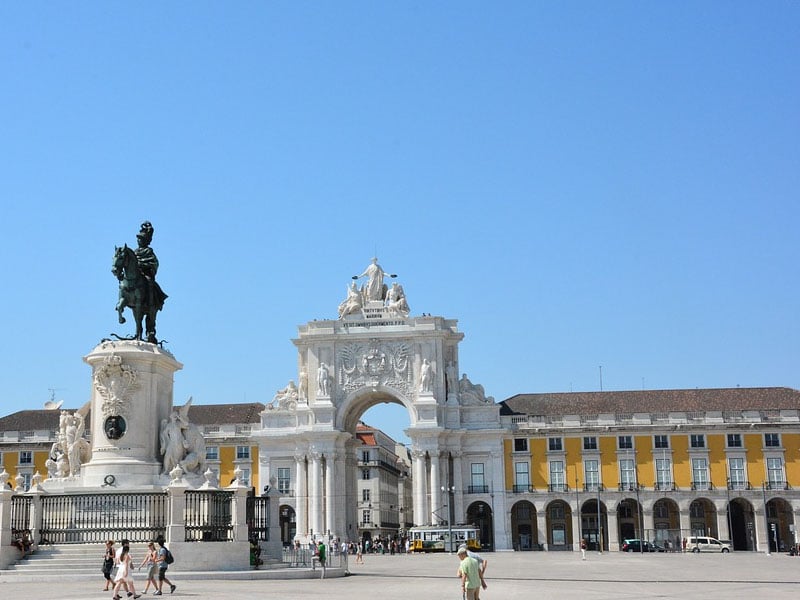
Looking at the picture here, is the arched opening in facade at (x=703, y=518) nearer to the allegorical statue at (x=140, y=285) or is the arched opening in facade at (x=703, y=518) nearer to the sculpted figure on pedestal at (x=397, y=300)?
the sculpted figure on pedestal at (x=397, y=300)

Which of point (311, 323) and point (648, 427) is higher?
point (311, 323)

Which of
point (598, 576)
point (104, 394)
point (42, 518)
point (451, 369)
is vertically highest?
point (451, 369)

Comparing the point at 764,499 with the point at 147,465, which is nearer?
the point at 147,465

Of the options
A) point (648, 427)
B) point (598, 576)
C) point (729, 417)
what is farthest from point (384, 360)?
point (598, 576)

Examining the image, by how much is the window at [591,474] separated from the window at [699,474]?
6.54 metres

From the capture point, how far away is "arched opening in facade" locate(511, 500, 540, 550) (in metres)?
83.6

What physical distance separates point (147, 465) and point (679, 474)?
58493 mm

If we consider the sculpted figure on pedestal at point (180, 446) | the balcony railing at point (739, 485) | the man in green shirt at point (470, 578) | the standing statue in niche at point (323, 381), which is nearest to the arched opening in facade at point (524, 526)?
the balcony railing at point (739, 485)

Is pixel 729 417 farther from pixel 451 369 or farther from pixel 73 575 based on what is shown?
pixel 73 575

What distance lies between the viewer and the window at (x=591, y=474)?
7962 centimetres

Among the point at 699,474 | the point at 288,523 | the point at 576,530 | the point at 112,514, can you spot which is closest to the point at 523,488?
the point at 576,530

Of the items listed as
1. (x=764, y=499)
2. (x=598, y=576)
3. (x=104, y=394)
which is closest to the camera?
(x=104, y=394)

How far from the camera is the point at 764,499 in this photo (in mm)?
77125

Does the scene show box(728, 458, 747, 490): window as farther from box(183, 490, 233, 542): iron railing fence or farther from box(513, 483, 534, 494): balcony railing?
box(183, 490, 233, 542): iron railing fence
